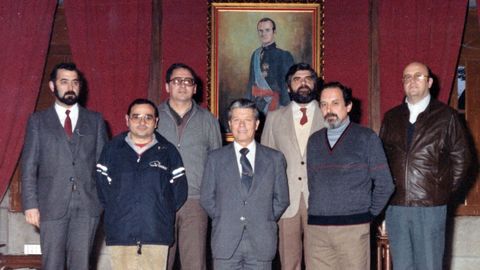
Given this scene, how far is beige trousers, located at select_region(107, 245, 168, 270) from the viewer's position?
3.54 meters

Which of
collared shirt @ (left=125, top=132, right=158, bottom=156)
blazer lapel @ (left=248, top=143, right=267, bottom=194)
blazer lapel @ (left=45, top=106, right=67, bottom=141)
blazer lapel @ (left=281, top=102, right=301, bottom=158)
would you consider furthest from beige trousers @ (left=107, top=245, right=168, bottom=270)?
blazer lapel @ (left=281, top=102, right=301, bottom=158)

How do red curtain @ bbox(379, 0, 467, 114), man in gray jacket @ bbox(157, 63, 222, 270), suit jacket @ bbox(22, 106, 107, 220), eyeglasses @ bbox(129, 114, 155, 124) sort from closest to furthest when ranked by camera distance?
eyeglasses @ bbox(129, 114, 155, 124)
suit jacket @ bbox(22, 106, 107, 220)
man in gray jacket @ bbox(157, 63, 222, 270)
red curtain @ bbox(379, 0, 467, 114)

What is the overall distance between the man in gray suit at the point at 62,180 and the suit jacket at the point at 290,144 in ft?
3.88

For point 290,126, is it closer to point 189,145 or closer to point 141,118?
point 189,145

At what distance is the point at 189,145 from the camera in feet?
13.1

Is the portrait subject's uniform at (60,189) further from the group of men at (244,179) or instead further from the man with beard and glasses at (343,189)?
the man with beard and glasses at (343,189)

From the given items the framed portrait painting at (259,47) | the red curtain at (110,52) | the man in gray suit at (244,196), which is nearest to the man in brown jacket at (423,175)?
the man in gray suit at (244,196)

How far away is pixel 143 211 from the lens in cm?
352

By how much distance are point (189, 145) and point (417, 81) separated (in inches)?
59.9

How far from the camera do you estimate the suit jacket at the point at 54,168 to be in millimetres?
3738

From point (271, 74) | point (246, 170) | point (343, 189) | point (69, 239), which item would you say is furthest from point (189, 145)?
point (271, 74)

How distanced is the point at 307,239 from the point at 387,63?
97.1 inches

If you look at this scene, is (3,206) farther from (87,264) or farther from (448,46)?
(448,46)

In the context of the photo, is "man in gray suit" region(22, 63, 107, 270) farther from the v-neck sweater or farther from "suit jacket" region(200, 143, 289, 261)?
the v-neck sweater
